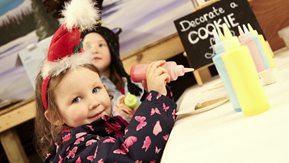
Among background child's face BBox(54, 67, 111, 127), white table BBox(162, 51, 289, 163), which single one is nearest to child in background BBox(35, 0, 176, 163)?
background child's face BBox(54, 67, 111, 127)

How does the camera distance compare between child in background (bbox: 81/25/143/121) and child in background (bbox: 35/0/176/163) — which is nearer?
child in background (bbox: 35/0/176/163)

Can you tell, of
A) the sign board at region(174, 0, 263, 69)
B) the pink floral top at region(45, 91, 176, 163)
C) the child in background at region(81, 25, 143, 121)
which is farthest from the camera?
the child in background at region(81, 25, 143, 121)

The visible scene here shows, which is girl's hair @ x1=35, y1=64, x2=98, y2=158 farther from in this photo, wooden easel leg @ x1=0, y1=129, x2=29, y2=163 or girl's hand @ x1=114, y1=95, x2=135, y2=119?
wooden easel leg @ x1=0, y1=129, x2=29, y2=163

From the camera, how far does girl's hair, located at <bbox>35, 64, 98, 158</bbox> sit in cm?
134

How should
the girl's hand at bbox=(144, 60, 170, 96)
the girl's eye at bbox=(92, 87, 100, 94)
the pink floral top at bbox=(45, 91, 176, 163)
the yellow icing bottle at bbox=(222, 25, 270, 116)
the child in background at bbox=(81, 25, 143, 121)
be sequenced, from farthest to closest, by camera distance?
the child in background at bbox=(81, 25, 143, 121), the girl's eye at bbox=(92, 87, 100, 94), the girl's hand at bbox=(144, 60, 170, 96), the pink floral top at bbox=(45, 91, 176, 163), the yellow icing bottle at bbox=(222, 25, 270, 116)

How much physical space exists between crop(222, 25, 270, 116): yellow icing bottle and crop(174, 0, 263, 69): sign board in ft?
4.02

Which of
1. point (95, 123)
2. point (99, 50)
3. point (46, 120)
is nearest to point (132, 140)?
point (95, 123)

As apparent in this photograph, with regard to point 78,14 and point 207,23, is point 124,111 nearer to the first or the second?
point 78,14

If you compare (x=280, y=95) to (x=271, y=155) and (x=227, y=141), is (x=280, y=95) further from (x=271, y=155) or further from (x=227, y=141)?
(x=271, y=155)

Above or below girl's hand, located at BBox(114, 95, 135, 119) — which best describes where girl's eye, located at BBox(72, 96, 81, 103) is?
above

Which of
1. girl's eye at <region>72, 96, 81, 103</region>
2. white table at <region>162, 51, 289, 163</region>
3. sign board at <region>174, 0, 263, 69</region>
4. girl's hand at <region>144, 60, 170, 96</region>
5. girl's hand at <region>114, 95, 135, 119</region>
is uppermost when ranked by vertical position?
sign board at <region>174, 0, 263, 69</region>

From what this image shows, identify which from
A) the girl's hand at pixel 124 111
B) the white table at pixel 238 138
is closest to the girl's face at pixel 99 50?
the girl's hand at pixel 124 111

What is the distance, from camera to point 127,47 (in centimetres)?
263

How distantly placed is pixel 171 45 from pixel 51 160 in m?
1.48
